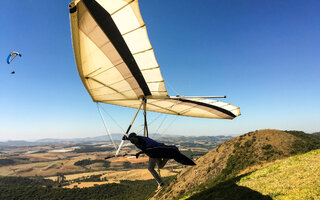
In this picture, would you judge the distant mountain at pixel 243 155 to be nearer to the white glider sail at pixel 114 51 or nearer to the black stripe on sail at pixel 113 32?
the white glider sail at pixel 114 51

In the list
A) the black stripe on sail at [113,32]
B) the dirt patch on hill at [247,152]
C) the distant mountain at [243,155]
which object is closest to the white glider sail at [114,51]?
the black stripe on sail at [113,32]

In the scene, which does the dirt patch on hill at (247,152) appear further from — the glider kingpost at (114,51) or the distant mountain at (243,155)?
the glider kingpost at (114,51)

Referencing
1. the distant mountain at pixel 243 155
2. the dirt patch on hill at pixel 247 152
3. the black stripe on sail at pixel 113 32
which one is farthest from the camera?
the dirt patch on hill at pixel 247 152

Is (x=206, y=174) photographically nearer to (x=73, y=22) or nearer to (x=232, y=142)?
(x=232, y=142)

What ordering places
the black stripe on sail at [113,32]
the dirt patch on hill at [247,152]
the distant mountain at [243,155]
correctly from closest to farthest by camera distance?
the black stripe on sail at [113,32] < the distant mountain at [243,155] < the dirt patch on hill at [247,152]

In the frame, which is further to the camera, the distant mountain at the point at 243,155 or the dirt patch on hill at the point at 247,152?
the dirt patch on hill at the point at 247,152

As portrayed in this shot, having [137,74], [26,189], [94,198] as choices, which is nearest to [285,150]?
[137,74]

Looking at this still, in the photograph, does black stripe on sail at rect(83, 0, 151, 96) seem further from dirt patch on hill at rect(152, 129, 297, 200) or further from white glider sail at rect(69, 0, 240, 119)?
dirt patch on hill at rect(152, 129, 297, 200)

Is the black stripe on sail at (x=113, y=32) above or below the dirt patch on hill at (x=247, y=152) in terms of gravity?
above
